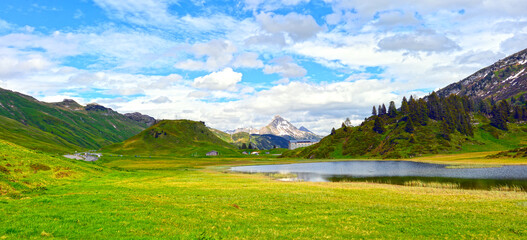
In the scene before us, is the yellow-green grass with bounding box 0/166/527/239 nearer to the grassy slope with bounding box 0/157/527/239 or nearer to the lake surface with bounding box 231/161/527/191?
the grassy slope with bounding box 0/157/527/239

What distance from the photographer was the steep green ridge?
3847 centimetres

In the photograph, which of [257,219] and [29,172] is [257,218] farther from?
[29,172]

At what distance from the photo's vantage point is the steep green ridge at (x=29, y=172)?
38469mm

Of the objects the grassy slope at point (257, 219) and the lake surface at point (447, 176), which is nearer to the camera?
the grassy slope at point (257, 219)

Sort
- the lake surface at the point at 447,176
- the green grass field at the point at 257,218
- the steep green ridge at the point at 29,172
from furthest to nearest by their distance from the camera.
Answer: the lake surface at the point at 447,176 < the steep green ridge at the point at 29,172 < the green grass field at the point at 257,218

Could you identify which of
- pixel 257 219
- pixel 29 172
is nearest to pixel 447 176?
pixel 257 219

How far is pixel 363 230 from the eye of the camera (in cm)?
2311

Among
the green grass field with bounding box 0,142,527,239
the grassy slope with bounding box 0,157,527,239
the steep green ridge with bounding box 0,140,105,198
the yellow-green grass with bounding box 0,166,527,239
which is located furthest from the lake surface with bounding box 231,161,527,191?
the steep green ridge with bounding box 0,140,105,198

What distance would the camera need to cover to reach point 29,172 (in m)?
48.8

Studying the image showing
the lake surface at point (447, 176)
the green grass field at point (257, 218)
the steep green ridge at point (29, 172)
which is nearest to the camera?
the green grass field at point (257, 218)

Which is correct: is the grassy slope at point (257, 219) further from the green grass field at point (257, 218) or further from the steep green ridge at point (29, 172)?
the steep green ridge at point (29, 172)

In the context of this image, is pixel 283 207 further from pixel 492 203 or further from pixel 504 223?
pixel 492 203

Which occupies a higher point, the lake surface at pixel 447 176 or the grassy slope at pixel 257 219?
the grassy slope at pixel 257 219

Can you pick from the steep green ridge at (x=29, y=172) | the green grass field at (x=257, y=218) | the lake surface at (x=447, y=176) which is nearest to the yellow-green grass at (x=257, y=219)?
the green grass field at (x=257, y=218)
